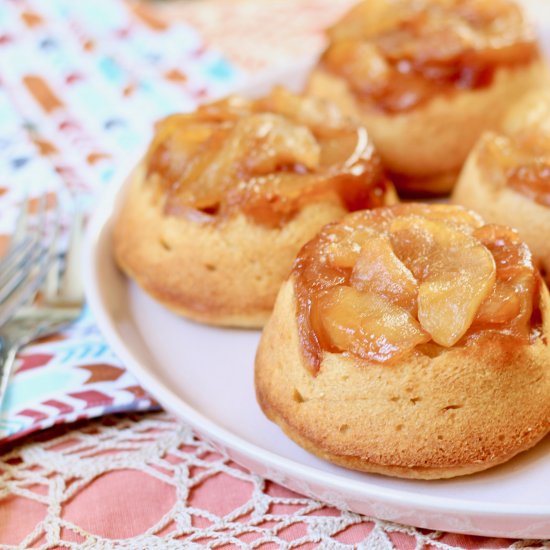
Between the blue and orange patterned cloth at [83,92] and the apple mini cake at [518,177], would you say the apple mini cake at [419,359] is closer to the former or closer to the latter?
the apple mini cake at [518,177]

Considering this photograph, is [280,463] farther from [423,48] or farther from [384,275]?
[423,48]

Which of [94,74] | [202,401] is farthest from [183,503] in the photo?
[94,74]

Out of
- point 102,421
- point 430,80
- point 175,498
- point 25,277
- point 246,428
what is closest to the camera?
point 175,498

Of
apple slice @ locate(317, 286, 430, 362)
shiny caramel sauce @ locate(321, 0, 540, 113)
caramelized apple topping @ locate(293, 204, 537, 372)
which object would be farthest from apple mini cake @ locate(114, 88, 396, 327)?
apple slice @ locate(317, 286, 430, 362)

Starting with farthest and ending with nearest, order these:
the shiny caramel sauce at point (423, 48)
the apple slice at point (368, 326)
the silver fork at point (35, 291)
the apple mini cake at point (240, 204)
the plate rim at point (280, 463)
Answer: the shiny caramel sauce at point (423, 48) < the silver fork at point (35, 291) < the apple mini cake at point (240, 204) < the apple slice at point (368, 326) < the plate rim at point (280, 463)

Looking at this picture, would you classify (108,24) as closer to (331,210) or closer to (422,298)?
(331,210)

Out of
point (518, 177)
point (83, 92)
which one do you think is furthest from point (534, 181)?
point (83, 92)

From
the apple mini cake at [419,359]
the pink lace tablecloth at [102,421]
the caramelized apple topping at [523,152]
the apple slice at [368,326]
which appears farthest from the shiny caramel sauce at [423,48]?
the apple slice at [368,326]
